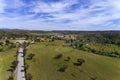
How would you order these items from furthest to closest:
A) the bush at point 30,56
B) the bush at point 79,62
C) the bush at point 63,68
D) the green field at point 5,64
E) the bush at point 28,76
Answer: the bush at point 30,56
the bush at point 79,62
the bush at point 63,68
the green field at point 5,64
the bush at point 28,76

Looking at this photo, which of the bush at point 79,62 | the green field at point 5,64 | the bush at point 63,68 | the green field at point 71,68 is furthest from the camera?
the bush at point 79,62

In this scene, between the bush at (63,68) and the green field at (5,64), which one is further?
→ the bush at (63,68)

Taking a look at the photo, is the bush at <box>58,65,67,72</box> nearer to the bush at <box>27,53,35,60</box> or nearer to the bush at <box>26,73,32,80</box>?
the bush at <box>26,73,32,80</box>

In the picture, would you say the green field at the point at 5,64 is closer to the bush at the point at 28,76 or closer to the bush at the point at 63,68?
the bush at the point at 28,76

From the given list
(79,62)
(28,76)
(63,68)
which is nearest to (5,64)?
(28,76)

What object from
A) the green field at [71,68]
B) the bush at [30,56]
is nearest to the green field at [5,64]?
the bush at [30,56]

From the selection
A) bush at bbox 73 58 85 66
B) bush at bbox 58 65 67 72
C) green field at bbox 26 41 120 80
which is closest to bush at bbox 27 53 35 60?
green field at bbox 26 41 120 80

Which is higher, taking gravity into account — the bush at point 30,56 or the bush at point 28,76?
the bush at point 30,56

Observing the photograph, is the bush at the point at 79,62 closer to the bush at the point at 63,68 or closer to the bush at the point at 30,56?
the bush at the point at 63,68

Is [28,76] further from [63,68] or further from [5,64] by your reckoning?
[5,64]

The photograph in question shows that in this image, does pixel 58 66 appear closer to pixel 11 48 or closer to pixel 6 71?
pixel 6 71

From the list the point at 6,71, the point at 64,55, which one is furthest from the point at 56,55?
the point at 6,71
